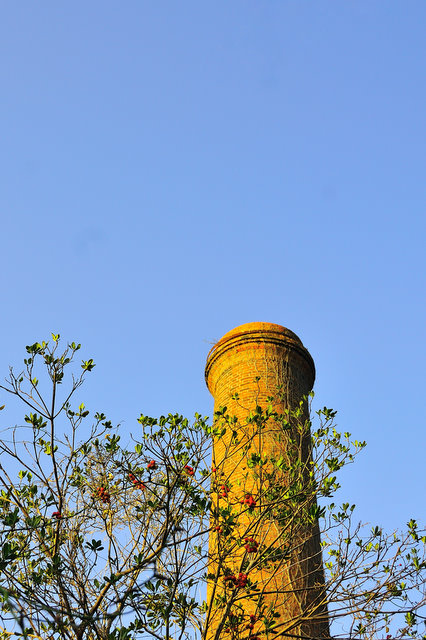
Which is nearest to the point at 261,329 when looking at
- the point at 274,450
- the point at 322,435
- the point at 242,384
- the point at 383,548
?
the point at 242,384

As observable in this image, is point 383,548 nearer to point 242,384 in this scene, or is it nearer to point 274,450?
point 274,450

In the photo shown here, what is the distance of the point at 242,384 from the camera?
34.7ft

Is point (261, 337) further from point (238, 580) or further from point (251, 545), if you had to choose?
point (238, 580)

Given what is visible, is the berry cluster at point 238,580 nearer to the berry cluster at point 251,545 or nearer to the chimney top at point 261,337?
the berry cluster at point 251,545

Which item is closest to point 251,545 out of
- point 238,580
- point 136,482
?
point 238,580

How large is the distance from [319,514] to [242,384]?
15.9ft

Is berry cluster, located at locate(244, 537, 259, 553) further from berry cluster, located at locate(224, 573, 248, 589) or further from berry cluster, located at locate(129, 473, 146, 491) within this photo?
→ berry cluster, located at locate(129, 473, 146, 491)

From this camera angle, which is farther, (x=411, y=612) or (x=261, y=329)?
(x=261, y=329)

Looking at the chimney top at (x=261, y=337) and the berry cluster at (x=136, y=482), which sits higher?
the chimney top at (x=261, y=337)

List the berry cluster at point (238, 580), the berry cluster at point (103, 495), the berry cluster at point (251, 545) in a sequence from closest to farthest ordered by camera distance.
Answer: the berry cluster at point (238, 580) → the berry cluster at point (251, 545) → the berry cluster at point (103, 495)

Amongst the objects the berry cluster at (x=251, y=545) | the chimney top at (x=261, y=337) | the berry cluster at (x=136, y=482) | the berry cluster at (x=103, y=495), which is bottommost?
the berry cluster at (x=251, y=545)

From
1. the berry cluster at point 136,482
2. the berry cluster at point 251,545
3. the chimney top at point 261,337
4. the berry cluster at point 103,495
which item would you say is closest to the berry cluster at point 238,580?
the berry cluster at point 251,545

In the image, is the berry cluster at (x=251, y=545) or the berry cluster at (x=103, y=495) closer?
the berry cluster at (x=251, y=545)

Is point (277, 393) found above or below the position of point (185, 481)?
above
